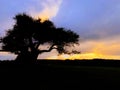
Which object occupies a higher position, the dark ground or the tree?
the tree

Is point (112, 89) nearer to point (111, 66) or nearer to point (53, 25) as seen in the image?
→ point (111, 66)

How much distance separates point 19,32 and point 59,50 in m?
9.99

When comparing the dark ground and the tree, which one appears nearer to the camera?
the dark ground

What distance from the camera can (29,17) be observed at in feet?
248

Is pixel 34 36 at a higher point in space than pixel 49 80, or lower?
higher

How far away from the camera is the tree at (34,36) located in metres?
72.7

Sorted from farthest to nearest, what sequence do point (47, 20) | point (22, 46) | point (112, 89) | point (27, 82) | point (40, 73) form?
point (47, 20) → point (22, 46) → point (40, 73) → point (27, 82) → point (112, 89)

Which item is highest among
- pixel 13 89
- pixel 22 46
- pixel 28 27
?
pixel 28 27

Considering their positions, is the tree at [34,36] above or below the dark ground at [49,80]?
above

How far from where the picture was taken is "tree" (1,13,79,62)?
2862 inches

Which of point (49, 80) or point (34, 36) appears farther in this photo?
point (34, 36)

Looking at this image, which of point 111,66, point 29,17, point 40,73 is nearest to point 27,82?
point 40,73

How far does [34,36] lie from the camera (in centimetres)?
7381

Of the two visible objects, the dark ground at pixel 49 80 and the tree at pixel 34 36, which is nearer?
the dark ground at pixel 49 80
